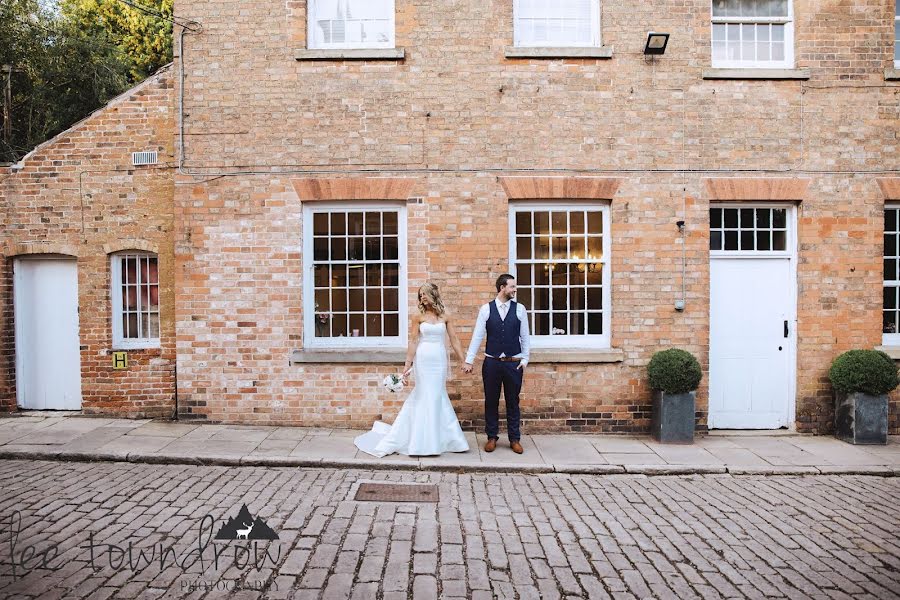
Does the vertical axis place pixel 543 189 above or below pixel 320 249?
above

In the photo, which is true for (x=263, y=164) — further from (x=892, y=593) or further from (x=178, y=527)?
(x=892, y=593)

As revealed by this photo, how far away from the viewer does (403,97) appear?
7.64 metres

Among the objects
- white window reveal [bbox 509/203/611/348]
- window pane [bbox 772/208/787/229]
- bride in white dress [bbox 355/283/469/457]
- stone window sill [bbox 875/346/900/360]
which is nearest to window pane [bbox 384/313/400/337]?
bride in white dress [bbox 355/283/469/457]

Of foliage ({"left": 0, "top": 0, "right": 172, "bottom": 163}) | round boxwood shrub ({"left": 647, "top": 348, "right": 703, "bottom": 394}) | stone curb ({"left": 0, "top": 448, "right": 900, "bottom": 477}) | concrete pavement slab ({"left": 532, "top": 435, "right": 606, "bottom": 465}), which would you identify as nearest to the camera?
stone curb ({"left": 0, "top": 448, "right": 900, "bottom": 477})

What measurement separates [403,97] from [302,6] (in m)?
1.86

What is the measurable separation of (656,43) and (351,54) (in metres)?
4.05

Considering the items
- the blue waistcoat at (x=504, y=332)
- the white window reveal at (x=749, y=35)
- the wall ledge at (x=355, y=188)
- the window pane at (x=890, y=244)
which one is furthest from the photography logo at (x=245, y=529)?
the window pane at (x=890, y=244)

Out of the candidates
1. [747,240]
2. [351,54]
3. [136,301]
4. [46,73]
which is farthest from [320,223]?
A: [46,73]

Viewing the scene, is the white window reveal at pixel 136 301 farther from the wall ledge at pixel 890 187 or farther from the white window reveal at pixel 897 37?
the white window reveal at pixel 897 37

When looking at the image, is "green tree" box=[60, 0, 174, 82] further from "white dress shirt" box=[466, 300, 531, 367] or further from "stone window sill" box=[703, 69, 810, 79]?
"stone window sill" box=[703, 69, 810, 79]

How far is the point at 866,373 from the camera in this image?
7.19 meters

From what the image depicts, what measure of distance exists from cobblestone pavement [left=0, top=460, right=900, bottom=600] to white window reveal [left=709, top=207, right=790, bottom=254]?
3.22 metres

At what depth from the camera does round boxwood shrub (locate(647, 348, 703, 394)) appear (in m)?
7.08

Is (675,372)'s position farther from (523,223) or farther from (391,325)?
(391,325)
